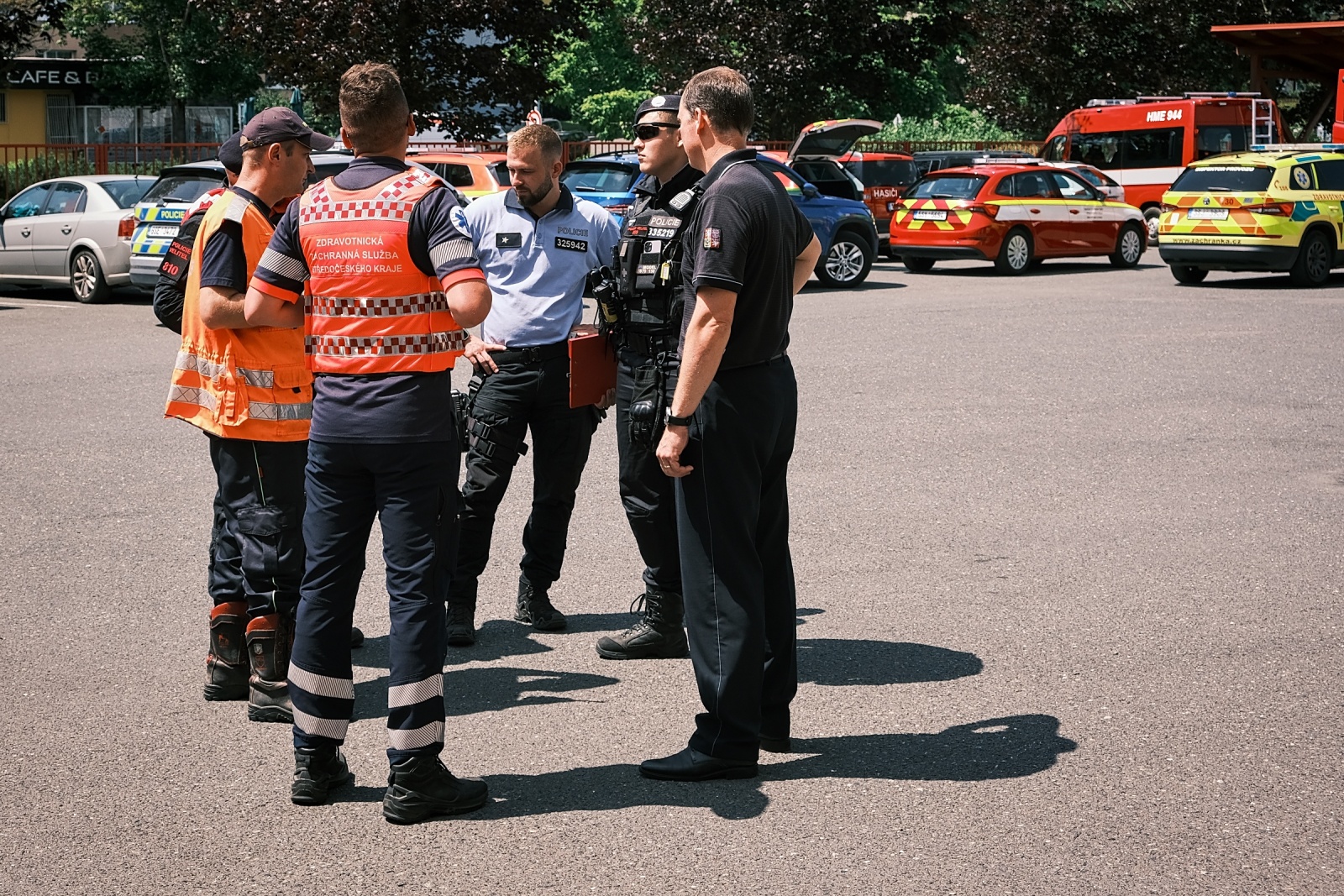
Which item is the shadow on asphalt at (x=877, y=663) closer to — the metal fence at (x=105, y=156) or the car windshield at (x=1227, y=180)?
the car windshield at (x=1227, y=180)

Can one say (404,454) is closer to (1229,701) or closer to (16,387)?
(1229,701)

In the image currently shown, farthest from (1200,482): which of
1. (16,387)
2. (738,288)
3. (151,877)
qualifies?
(16,387)

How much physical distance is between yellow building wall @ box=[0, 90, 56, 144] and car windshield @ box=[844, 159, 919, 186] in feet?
140

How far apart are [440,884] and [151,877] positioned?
2.36 feet

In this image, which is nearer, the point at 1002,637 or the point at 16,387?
the point at 1002,637

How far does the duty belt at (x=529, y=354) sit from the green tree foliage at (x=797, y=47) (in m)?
25.8

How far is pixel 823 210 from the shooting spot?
20.2 meters

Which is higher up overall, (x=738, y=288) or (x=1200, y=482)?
(x=738, y=288)

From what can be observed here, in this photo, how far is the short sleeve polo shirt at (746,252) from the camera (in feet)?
13.7

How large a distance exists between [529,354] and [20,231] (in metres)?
15.3

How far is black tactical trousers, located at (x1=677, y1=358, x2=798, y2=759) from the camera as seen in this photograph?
434 centimetres

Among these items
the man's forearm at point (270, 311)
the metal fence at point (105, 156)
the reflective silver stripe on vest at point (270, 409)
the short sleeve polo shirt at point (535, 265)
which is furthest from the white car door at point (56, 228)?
the man's forearm at point (270, 311)

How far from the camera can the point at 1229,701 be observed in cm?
499

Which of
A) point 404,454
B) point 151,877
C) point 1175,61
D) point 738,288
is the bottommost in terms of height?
point 151,877
